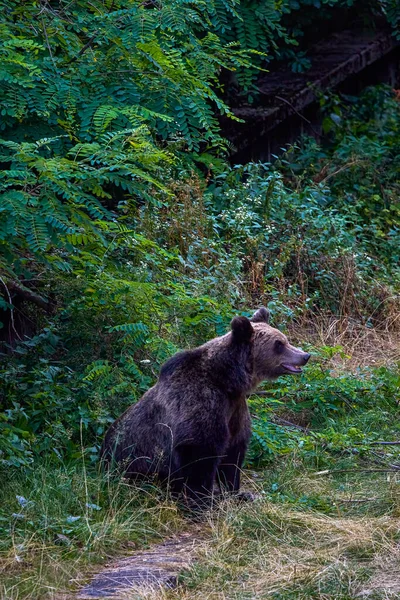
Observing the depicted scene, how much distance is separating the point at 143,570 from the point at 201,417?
54.2 inches

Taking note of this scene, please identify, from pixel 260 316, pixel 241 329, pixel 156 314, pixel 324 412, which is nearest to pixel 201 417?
pixel 241 329

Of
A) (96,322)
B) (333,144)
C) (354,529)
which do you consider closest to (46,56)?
(96,322)

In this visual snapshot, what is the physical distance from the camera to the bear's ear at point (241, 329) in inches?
269

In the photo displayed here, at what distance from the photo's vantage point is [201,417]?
657cm

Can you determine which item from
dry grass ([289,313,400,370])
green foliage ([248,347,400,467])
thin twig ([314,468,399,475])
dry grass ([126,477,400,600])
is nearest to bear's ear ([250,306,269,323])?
green foliage ([248,347,400,467])

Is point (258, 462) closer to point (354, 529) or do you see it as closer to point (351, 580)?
point (354, 529)

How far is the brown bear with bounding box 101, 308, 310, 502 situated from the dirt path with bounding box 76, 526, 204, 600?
656mm

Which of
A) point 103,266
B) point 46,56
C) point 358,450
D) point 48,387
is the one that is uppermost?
point 46,56

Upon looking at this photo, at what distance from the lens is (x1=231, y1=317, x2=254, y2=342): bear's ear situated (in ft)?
22.5

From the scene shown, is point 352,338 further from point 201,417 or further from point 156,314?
point 201,417

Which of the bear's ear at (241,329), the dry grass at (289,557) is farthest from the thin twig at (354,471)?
the bear's ear at (241,329)

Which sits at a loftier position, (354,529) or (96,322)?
(96,322)

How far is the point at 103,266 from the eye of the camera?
8.20 m

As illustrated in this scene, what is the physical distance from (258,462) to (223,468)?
757 millimetres
